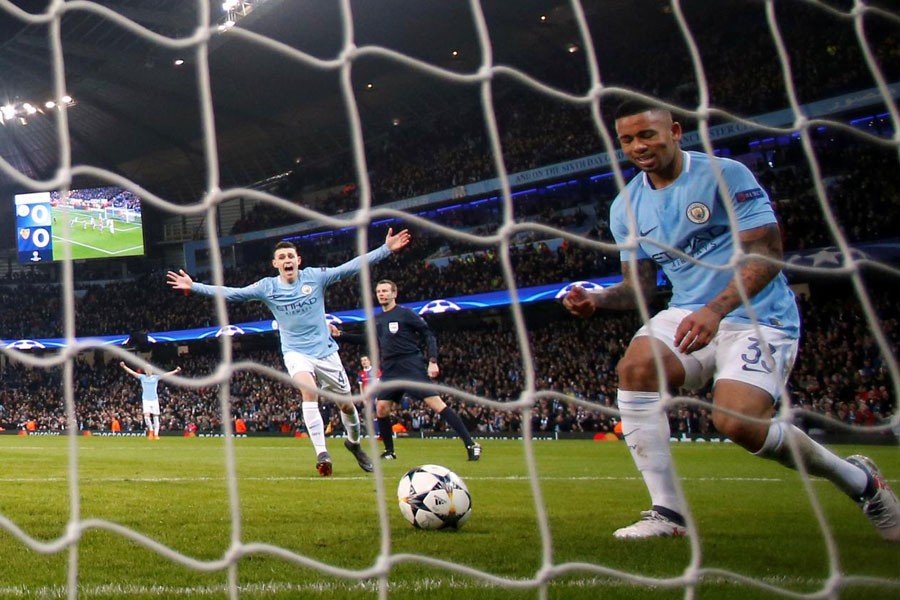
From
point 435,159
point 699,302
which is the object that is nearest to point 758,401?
point 699,302

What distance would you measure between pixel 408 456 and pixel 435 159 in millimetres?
19421

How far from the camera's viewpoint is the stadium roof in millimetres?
24344

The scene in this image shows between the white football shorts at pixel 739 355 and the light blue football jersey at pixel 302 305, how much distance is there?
3686mm

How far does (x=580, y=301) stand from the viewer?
3426mm

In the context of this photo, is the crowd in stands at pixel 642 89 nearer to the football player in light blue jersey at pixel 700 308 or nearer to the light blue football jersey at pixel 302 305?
the light blue football jersey at pixel 302 305

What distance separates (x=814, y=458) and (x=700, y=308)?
2.52 ft

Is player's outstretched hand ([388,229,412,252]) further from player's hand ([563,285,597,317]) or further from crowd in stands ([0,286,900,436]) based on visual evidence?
crowd in stands ([0,286,900,436])

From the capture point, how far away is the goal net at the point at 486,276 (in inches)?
106

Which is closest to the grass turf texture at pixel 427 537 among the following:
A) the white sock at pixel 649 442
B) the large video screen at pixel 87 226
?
the white sock at pixel 649 442


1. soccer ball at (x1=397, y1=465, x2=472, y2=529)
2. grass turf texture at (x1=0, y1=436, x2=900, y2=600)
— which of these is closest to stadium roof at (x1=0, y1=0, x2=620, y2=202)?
grass turf texture at (x1=0, y1=436, x2=900, y2=600)

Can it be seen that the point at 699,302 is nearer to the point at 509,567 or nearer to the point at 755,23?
the point at 509,567

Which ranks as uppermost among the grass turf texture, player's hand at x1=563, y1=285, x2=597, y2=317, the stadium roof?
the stadium roof

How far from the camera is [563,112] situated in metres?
26.3

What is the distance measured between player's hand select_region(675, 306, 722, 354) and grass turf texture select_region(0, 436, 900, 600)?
659mm
